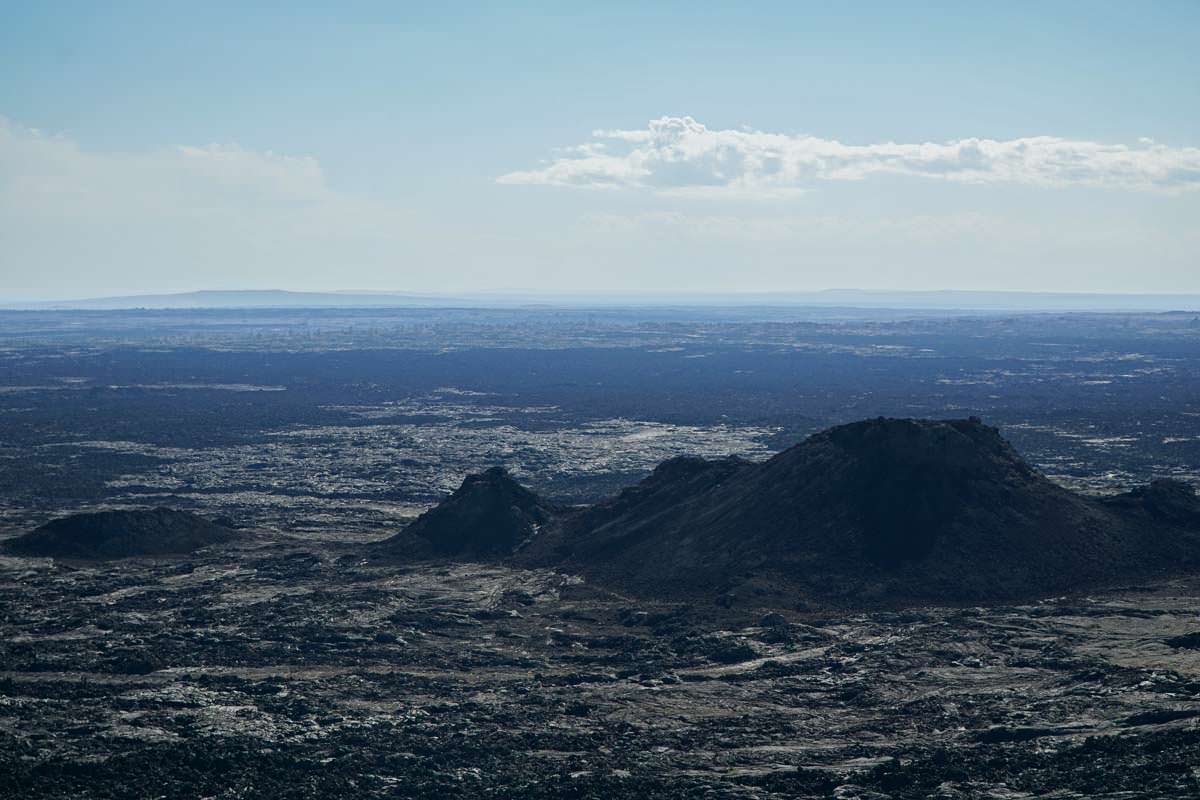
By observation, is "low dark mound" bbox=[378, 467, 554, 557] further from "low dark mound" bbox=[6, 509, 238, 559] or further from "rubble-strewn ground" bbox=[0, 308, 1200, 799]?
"low dark mound" bbox=[6, 509, 238, 559]

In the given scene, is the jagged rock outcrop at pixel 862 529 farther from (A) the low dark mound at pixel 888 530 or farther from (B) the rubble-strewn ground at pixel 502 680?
(B) the rubble-strewn ground at pixel 502 680

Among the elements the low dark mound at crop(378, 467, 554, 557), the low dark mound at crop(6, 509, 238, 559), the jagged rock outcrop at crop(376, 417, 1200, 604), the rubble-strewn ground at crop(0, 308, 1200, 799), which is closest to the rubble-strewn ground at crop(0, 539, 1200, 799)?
the rubble-strewn ground at crop(0, 308, 1200, 799)

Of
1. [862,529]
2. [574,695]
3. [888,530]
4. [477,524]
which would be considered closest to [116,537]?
[477,524]

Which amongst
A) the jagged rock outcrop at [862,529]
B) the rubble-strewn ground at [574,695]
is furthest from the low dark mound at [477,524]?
the rubble-strewn ground at [574,695]

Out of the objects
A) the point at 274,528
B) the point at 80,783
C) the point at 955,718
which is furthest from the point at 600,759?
the point at 274,528

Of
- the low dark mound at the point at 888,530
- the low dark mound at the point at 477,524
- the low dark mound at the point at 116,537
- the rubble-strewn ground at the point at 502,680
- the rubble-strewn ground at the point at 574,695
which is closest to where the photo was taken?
the rubble-strewn ground at the point at 574,695

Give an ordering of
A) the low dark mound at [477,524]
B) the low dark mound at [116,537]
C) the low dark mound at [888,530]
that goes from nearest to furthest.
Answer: the low dark mound at [888,530] < the low dark mound at [116,537] < the low dark mound at [477,524]

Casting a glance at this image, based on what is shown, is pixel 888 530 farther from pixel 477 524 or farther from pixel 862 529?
pixel 477 524

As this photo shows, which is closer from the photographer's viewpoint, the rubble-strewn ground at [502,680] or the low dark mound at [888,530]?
the rubble-strewn ground at [502,680]
